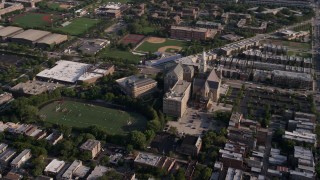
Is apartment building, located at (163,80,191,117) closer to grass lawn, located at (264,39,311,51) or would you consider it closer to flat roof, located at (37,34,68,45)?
grass lawn, located at (264,39,311,51)

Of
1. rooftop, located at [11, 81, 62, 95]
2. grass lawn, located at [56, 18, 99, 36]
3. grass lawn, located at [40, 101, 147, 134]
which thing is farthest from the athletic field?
grass lawn, located at [40, 101, 147, 134]

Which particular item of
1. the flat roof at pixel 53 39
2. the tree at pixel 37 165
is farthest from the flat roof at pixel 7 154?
the flat roof at pixel 53 39

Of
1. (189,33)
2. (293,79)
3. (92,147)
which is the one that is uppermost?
(189,33)

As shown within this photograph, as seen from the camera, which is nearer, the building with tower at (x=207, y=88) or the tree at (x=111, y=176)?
the tree at (x=111, y=176)

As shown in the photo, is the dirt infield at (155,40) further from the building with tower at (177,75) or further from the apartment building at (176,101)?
the apartment building at (176,101)

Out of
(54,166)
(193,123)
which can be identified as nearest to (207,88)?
(193,123)

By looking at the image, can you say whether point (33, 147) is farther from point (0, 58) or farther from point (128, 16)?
point (128, 16)

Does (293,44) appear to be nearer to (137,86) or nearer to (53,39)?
(137,86)
